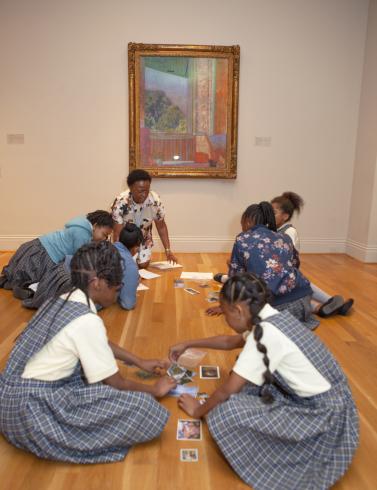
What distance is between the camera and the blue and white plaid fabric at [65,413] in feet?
5.29

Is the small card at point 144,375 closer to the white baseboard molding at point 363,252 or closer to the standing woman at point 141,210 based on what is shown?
the standing woman at point 141,210

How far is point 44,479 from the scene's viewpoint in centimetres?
162

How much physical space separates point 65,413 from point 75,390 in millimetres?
104

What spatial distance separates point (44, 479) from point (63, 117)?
484 cm

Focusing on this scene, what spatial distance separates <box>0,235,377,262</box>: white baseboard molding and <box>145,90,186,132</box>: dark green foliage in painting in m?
1.50

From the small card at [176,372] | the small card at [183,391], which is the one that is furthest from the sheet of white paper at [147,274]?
the small card at [183,391]

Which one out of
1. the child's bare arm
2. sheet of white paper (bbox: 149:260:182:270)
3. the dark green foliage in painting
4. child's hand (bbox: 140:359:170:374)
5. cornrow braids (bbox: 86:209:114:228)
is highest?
the dark green foliage in painting

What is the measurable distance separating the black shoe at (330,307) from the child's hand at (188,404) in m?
1.71

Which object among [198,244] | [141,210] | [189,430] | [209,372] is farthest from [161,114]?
[189,430]

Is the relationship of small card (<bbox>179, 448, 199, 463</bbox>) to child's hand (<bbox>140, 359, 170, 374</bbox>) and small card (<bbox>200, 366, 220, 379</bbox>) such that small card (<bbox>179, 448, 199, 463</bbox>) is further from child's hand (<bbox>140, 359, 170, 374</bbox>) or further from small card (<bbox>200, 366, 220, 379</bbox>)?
small card (<bbox>200, 366, 220, 379</bbox>)

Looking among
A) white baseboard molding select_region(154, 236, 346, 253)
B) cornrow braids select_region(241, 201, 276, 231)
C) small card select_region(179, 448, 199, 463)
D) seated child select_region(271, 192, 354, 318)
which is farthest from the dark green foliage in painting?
small card select_region(179, 448, 199, 463)

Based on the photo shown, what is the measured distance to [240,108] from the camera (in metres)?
5.65

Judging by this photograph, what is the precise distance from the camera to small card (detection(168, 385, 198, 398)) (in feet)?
7.23

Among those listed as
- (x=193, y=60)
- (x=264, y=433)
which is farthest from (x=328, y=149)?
(x=264, y=433)
